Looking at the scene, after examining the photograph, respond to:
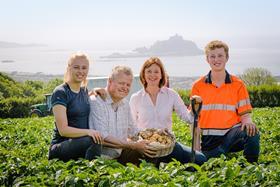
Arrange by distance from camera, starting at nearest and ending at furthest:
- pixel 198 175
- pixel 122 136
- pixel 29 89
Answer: pixel 198 175 < pixel 122 136 < pixel 29 89

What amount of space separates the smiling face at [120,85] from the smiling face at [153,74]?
0.44m

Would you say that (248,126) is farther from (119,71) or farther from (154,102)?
(119,71)

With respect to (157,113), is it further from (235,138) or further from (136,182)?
(136,182)

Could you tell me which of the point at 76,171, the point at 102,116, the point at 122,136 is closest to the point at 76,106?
the point at 102,116

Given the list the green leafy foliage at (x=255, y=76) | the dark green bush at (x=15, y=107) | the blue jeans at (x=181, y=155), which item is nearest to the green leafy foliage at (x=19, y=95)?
the dark green bush at (x=15, y=107)

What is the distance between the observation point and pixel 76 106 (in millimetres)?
4398

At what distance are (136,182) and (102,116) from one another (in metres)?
1.71

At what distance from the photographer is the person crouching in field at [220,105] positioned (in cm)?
516

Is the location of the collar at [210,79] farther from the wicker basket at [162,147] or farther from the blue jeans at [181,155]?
the wicker basket at [162,147]

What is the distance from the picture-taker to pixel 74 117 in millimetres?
4441

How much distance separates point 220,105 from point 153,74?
0.96m

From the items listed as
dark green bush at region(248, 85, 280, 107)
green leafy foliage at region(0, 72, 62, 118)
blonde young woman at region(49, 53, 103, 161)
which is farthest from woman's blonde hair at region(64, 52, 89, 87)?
dark green bush at region(248, 85, 280, 107)

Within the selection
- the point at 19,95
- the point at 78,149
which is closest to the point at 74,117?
the point at 78,149

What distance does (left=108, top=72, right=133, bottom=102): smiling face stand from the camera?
4.43 meters
